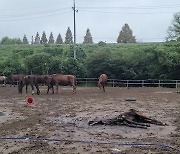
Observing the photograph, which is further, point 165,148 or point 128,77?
point 128,77

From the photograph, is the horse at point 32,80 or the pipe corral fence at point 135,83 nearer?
the horse at point 32,80

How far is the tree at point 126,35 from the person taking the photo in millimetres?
90375

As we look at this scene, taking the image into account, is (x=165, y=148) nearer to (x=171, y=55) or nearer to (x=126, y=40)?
(x=171, y=55)

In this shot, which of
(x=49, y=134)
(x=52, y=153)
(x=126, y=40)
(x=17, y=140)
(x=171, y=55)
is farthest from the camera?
(x=126, y=40)

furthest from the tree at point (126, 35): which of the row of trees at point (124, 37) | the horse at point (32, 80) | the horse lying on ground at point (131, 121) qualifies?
the horse lying on ground at point (131, 121)

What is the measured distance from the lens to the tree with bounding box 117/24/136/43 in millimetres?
90375

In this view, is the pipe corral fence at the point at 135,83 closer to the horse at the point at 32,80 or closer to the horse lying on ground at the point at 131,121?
the horse at the point at 32,80

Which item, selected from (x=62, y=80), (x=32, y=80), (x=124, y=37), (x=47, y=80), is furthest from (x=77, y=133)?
(x=124, y=37)

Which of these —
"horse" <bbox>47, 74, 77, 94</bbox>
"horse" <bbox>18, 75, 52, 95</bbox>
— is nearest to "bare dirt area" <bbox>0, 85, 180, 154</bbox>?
"horse" <bbox>18, 75, 52, 95</bbox>

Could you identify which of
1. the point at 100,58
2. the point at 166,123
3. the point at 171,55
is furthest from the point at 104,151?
the point at 100,58

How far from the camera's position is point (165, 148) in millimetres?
8453

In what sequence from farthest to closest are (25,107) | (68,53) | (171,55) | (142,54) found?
(68,53) < (142,54) < (171,55) < (25,107)

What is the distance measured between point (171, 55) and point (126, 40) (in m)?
53.6

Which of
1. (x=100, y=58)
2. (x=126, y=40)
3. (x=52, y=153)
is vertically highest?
(x=126, y=40)
